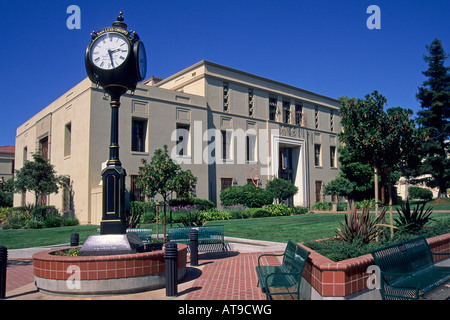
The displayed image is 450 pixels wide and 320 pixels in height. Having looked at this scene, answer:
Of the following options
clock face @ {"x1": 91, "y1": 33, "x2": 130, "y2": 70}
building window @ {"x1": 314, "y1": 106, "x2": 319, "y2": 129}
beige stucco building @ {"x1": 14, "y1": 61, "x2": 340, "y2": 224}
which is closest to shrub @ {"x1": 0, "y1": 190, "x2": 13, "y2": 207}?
beige stucco building @ {"x1": 14, "y1": 61, "x2": 340, "y2": 224}

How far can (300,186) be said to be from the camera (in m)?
37.6

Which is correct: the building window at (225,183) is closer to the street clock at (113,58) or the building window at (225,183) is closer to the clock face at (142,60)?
the clock face at (142,60)

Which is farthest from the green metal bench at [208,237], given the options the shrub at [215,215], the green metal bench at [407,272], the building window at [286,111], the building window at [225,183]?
the building window at [286,111]

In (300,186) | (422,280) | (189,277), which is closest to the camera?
(422,280)

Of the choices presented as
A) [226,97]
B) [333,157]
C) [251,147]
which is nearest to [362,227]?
[226,97]

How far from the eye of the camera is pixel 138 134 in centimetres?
2664

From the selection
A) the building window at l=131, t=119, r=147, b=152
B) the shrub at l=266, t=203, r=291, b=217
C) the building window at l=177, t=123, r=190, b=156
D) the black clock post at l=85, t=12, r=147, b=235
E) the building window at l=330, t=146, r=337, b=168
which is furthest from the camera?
the building window at l=330, t=146, r=337, b=168

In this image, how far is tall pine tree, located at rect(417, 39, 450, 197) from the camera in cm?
3922

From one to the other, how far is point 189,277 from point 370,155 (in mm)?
5970

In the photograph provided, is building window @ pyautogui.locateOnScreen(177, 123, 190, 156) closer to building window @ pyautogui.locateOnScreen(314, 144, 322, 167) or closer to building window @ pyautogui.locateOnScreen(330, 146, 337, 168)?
building window @ pyautogui.locateOnScreen(314, 144, 322, 167)
